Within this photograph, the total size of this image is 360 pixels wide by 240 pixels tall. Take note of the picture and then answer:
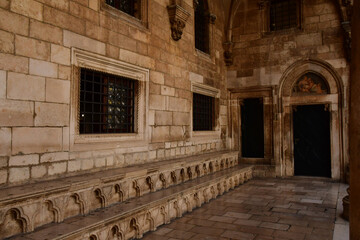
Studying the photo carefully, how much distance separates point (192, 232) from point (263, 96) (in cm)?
607

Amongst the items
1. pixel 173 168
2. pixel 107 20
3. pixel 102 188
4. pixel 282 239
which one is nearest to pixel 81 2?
pixel 107 20

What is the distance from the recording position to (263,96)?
30.6ft

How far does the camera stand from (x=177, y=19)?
6668mm

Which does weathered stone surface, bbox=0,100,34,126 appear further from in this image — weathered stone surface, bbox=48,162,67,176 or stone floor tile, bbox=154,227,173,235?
stone floor tile, bbox=154,227,173,235

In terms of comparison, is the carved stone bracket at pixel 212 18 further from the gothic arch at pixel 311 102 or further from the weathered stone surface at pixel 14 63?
the weathered stone surface at pixel 14 63

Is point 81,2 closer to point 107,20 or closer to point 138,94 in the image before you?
point 107,20

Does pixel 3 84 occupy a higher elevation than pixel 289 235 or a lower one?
higher

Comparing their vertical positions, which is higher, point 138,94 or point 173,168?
point 138,94

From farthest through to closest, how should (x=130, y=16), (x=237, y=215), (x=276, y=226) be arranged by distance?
1. (x=130, y=16)
2. (x=237, y=215)
3. (x=276, y=226)

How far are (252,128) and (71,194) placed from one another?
7.03m

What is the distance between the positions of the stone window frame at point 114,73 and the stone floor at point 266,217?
162 centimetres

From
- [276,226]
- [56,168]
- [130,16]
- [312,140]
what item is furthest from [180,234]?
[312,140]

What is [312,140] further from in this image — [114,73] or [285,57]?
[114,73]

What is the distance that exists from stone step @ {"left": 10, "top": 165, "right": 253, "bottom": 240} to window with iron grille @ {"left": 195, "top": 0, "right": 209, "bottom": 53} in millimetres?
4114
